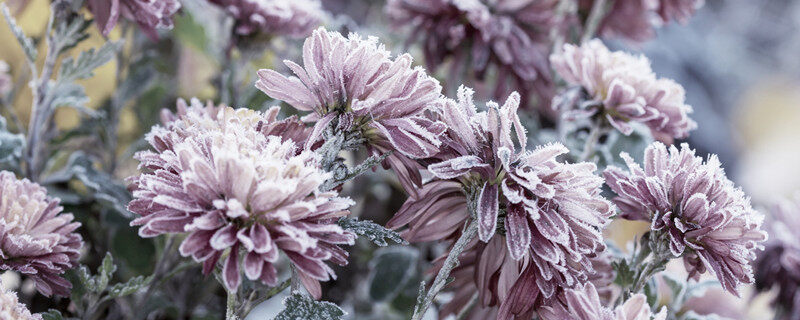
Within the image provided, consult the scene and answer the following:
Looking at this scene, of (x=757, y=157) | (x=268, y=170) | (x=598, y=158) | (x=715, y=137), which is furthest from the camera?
(x=757, y=157)

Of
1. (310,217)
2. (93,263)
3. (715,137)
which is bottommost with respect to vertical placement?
(93,263)

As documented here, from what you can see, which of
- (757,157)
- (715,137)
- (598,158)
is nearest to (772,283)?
(598,158)

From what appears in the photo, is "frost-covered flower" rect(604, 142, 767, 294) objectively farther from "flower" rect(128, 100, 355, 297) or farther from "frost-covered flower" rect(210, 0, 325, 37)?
"frost-covered flower" rect(210, 0, 325, 37)

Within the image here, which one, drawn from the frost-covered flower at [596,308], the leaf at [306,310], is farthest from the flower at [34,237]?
the frost-covered flower at [596,308]

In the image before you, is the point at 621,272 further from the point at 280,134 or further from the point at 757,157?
the point at 757,157

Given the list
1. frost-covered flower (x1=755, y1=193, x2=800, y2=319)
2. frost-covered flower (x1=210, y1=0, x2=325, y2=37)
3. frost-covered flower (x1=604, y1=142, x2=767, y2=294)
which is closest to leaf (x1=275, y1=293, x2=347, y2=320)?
frost-covered flower (x1=604, y1=142, x2=767, y2=294)

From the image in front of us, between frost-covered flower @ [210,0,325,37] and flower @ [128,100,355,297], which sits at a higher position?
frost-covered flower @ [210,0,325,37]
